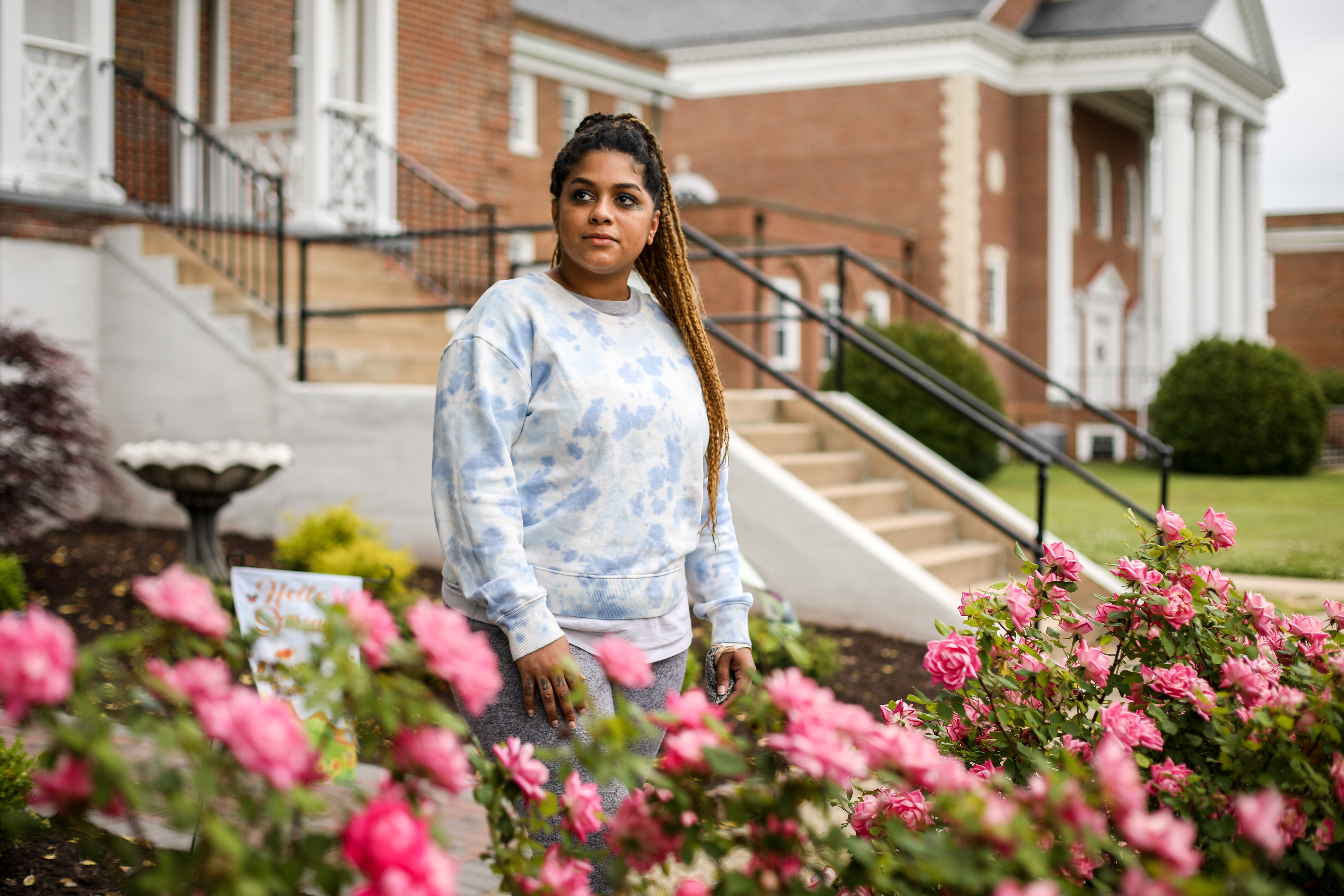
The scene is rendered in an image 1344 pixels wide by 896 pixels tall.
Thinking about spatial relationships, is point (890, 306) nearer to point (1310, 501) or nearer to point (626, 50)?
point (626, 50)

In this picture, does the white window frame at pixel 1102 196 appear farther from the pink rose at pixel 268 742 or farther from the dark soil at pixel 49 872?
the pink rose at pixel 268 742

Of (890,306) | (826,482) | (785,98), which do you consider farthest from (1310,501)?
(785,98)

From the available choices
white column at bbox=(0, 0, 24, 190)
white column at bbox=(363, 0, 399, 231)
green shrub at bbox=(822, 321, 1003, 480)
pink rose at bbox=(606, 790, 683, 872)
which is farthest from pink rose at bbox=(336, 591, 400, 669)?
green shrub at bbox=(822, 321, 1003, 480)

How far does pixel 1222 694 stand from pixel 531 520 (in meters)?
1.26

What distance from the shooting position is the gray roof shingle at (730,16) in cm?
2642

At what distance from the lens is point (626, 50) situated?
909 inches

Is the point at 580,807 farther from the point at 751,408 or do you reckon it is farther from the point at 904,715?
the point at 751,408

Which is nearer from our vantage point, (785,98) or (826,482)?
(826,482)

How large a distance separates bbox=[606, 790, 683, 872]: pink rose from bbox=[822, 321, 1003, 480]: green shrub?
43.9 ft

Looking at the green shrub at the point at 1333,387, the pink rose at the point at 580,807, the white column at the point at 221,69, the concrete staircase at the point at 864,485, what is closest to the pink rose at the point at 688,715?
the pink rose at the point at 580,807

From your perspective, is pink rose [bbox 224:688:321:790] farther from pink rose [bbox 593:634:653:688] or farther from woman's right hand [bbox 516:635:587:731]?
woman's right hand [bbox 516:635:587:731]

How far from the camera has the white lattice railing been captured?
9609mm

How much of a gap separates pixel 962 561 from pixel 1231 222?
86.5ft

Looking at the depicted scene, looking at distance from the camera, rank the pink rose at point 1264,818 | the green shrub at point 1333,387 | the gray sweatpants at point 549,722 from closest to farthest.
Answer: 1. the pink rose at point 1264,818
2. the gray sweatpants at point 549,722
3. the green shrub at point 1333,387
